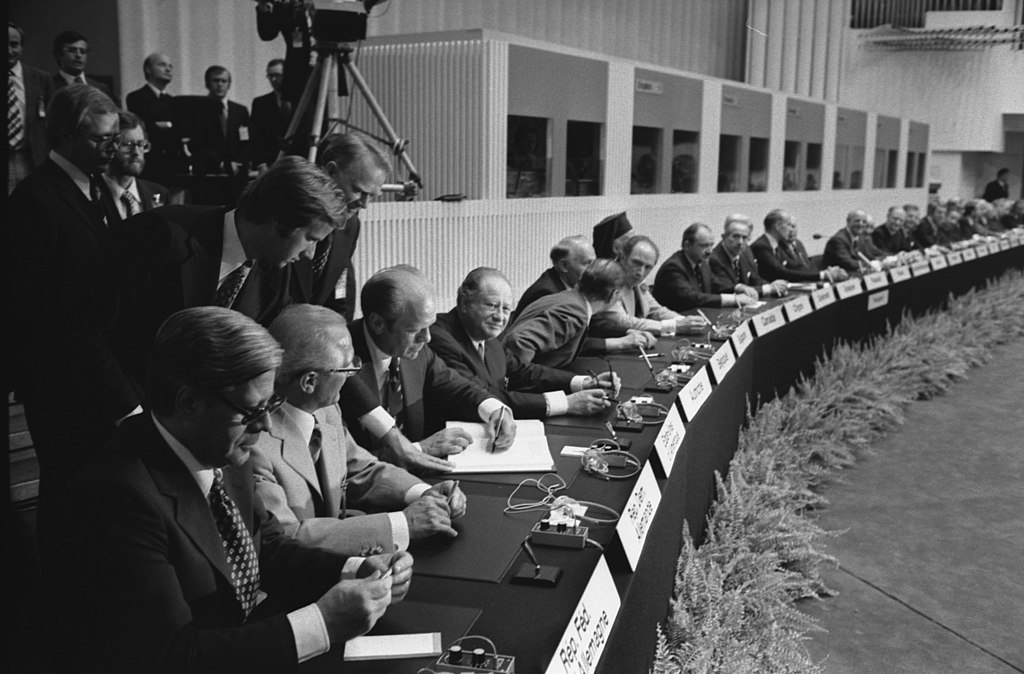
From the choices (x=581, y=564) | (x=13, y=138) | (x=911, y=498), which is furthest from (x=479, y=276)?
(x=911, y=498)

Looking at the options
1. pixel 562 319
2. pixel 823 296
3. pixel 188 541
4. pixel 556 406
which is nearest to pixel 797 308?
pixel 823 296

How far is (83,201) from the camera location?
233 cm

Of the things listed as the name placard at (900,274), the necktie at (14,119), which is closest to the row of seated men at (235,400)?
the necktie at (14,119)

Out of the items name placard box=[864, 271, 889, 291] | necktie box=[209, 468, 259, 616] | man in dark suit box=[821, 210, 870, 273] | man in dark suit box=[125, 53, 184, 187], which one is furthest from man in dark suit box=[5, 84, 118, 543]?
man in dark suit box=[821, 210, 870, 273]

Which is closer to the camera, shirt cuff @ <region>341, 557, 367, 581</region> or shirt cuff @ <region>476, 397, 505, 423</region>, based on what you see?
shirt cuff @ <region>341, 557, 367, 581</region>

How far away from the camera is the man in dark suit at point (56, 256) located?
2.03 m

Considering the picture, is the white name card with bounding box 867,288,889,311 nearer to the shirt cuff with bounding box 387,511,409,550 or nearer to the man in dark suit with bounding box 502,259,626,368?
the man in dark suit with bounding box 502,259,626,368

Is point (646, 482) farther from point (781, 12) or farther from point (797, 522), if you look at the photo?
point (781, 12)

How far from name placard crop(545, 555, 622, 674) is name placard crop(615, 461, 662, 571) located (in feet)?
0.38

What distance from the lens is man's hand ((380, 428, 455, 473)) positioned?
2.36 meters

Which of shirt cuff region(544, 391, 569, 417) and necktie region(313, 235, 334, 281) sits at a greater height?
necktie region(313, 235, 334, 281)

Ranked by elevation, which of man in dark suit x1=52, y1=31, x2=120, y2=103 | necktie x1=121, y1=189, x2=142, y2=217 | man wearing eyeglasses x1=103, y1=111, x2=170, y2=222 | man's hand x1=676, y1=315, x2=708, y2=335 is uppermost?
man in dark suit x1=52, y1=31, x2=120, y2=103

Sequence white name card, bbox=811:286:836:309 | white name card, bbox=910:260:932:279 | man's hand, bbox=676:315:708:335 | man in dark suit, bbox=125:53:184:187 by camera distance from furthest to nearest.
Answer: white name card, bbox=910:260:932:279 → white name card, bbox=811:286:836:309 → man in dark suit, bbox=125:53:184:187 → man's hand, bbox=676:315:708:335

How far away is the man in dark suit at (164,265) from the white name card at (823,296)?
4.18m
